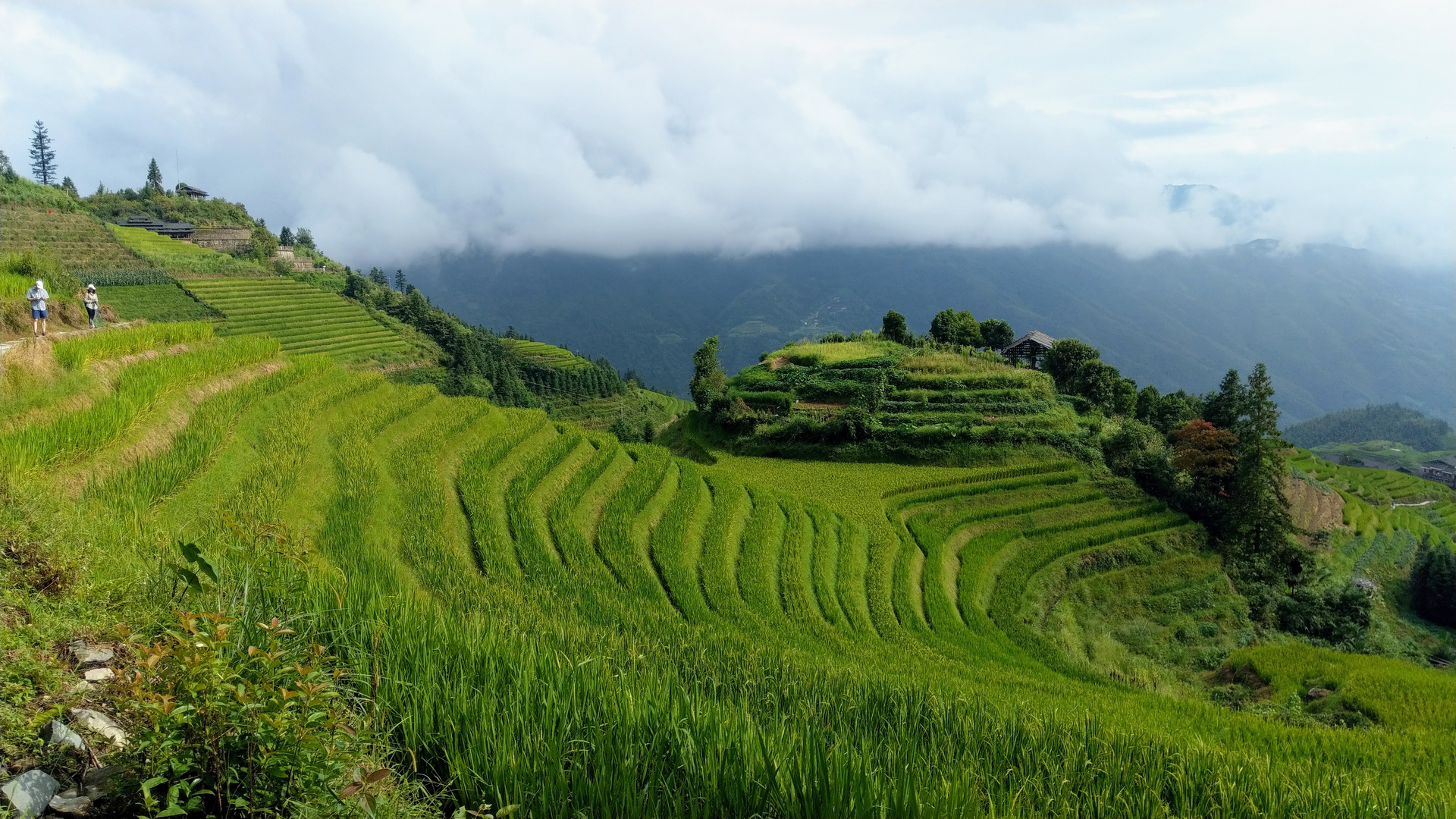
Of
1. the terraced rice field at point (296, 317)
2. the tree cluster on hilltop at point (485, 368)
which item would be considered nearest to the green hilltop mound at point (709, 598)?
the tree cluster on hilltop at point (485, 368)

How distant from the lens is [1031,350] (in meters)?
58.4

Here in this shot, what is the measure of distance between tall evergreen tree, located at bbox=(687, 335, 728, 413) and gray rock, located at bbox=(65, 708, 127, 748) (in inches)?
1492

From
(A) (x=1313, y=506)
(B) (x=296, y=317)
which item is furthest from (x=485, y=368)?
(A) (x=1313, y=506)

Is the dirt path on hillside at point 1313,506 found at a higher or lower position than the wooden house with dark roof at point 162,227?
lower

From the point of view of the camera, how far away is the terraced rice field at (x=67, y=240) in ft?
184

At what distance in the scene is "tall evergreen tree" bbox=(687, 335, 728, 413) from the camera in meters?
42.6

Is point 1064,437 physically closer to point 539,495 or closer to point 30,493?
point 539,495

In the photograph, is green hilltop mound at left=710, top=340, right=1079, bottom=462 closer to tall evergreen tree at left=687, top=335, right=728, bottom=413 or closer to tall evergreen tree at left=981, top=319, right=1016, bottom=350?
tall evergreen tree at left=687, top=335, right=728, bottom=413

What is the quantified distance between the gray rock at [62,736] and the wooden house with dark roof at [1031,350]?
59.7m

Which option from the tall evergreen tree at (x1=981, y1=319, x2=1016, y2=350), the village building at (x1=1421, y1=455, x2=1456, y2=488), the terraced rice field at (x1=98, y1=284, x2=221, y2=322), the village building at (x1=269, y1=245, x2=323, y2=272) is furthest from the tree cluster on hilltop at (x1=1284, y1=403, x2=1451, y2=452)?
the terraced rice field at (x1=98, y1=284, x2=221, y2=322)

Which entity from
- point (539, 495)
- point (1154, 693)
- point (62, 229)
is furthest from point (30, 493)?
point (62, 229)

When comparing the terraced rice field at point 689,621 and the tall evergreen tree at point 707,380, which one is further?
the tall evergreen tree at point 707,380

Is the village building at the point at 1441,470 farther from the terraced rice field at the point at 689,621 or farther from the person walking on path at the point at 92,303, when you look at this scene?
the person walking on path at the point at 92,303

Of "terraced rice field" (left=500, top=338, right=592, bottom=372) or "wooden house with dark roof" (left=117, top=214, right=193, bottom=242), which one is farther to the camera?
"terraced rice field" (left=500, top=338, right=592, bottom=372)
